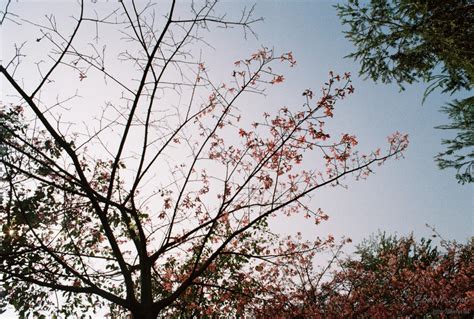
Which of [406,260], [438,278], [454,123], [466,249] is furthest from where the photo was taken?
[406,260]

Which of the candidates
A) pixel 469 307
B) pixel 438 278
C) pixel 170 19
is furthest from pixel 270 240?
pixel 438 278

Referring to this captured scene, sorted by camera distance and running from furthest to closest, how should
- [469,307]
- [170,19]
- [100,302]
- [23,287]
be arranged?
[469,307], [100,302], [23,287], [170,19]

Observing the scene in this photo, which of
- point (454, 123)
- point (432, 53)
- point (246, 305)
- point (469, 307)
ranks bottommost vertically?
point (469, 307)

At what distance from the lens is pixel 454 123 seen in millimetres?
10648

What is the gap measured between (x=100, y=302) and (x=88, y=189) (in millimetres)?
4827

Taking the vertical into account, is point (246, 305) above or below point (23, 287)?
below

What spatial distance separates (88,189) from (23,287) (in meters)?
4.22

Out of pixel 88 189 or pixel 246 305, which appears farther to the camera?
pixel 246 305

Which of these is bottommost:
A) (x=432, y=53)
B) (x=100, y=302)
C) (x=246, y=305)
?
(x=246, y=305)

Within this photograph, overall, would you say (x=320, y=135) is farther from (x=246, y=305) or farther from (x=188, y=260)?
(x=188, y=260)

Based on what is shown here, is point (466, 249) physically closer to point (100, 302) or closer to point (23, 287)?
point (100, 302)

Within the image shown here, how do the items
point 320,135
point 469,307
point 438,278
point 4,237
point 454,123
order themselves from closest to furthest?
1. point 320,135
2. point 4,237
3. point 454,123
4. point 469,307
5. point 438,278

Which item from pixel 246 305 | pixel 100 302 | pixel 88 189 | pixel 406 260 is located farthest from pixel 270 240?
pixel 406 260

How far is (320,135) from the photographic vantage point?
5559 mm
